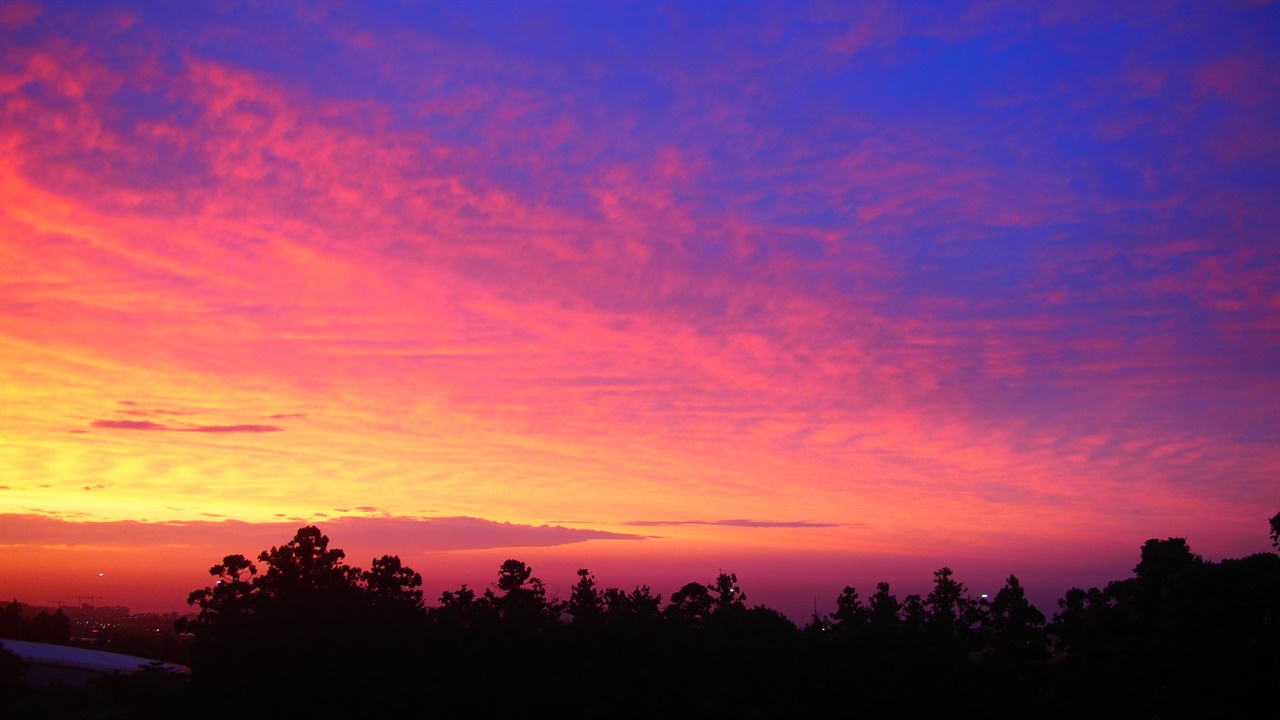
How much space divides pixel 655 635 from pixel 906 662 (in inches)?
318

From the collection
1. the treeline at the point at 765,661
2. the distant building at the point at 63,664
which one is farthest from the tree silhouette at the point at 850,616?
the distant building at the point at 63,664

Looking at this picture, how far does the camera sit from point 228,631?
104 ft

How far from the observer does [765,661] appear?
28734mm

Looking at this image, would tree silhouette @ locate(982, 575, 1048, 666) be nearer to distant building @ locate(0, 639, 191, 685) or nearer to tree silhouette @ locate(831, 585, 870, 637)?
tree silhouette @ locate(831, 585, 870, 637)

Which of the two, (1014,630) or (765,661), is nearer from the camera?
(765,661)

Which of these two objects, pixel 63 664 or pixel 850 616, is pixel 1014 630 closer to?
pixel 850 616

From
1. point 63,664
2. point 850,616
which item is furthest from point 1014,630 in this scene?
point 63,664

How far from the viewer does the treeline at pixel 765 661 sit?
77.4ft

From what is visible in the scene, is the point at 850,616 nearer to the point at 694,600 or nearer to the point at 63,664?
the point at 694,600

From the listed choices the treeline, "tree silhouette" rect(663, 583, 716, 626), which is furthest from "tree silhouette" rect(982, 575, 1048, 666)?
"tree silhouette" rect(663, 583, 716, 626)

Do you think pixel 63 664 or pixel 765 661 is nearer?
pixel 765 661

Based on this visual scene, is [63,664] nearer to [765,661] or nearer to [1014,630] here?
[765,661]

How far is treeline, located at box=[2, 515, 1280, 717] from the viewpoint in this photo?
23.6 metres

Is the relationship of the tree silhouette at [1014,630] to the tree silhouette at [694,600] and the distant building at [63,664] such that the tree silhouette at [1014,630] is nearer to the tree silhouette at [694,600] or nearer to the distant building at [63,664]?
the tree silhouette at [694,600]
